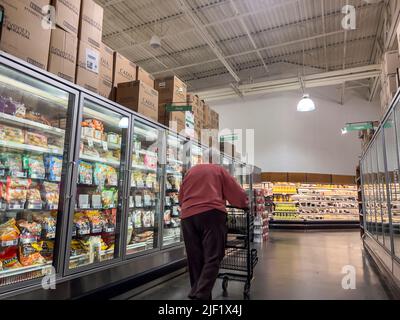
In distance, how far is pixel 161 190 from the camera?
13.1 feet

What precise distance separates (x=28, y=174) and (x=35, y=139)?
0.33 metres

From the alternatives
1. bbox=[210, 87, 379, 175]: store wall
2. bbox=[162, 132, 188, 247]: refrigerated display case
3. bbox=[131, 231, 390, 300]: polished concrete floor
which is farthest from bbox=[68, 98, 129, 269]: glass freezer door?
bbox=[210, 87, 379, 175]: store wall

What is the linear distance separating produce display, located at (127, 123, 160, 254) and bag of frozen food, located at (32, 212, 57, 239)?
1.12 metres

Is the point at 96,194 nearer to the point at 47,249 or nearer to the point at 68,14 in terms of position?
the point at 47,249

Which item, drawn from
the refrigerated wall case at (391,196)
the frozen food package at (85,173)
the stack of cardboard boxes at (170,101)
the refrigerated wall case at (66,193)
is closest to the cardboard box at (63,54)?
the refrigerated wall case at (66,193)

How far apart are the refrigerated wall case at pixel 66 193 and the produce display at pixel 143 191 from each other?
0.02 metres

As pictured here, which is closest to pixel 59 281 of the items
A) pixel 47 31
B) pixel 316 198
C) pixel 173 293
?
pixel 173 293

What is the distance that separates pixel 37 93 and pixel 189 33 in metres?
6.07

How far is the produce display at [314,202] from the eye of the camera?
11.0 metres

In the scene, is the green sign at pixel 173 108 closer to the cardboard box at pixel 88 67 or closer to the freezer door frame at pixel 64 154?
the cardboard box at pixel 88 67

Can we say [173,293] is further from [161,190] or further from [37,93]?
[37,93]

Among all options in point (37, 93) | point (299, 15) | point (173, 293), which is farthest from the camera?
point (299, 15)

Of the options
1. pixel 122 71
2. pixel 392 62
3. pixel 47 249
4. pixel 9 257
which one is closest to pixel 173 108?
pixel 122 71

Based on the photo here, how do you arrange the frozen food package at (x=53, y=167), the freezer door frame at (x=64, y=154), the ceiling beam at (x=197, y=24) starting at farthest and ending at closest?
the ceiling beam at (x=197, y=24)
the frozen food package at (x=53, y=167)
the freezer door frame at (x=64, y=154)
